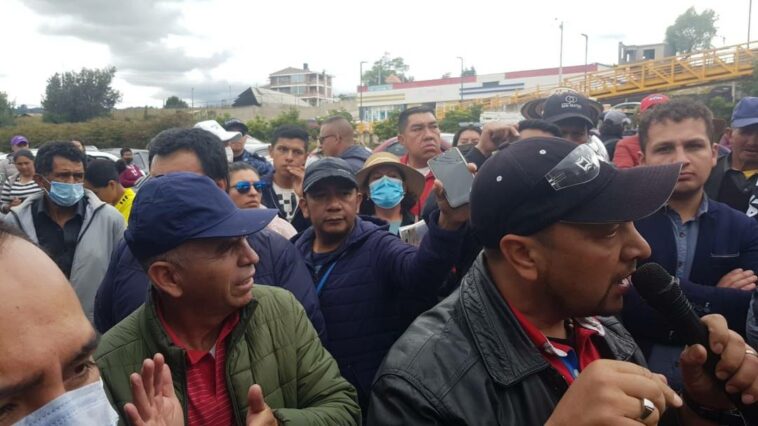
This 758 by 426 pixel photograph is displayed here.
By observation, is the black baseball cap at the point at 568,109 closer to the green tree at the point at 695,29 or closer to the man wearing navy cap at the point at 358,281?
the man wearing navy cap at the point at 358,281

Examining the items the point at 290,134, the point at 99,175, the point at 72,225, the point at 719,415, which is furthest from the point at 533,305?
the point at 99,175

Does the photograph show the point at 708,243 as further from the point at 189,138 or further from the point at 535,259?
the point at 189,138

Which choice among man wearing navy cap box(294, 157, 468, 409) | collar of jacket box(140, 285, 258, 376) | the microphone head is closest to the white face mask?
collar of jacket box(140, 285, 258, 376)

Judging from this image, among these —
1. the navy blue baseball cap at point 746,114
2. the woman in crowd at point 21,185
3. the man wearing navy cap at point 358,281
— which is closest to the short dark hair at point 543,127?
the navy blue baseball cap at point 746,114

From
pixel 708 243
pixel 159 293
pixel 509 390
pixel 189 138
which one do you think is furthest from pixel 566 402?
pixel 189 138

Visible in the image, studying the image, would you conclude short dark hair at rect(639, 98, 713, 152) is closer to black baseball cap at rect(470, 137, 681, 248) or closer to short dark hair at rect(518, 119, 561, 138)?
short dark hair at rect(518, 119, 561, 138)

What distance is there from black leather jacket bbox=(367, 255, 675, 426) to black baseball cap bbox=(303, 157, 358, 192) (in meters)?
1.67

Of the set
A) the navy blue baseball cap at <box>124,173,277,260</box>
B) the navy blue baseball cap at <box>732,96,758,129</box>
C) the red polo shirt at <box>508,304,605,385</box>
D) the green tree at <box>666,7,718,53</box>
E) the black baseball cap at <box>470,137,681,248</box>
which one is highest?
the green tree at <box>666,7,718,53</box>

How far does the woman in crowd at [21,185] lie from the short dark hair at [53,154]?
6.51 ft

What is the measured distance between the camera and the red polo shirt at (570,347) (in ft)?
5.38

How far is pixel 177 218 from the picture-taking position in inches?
81.4

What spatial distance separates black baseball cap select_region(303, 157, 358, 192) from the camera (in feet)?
10.6

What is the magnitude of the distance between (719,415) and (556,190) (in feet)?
2.91

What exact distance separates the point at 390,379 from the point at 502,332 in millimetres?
337
